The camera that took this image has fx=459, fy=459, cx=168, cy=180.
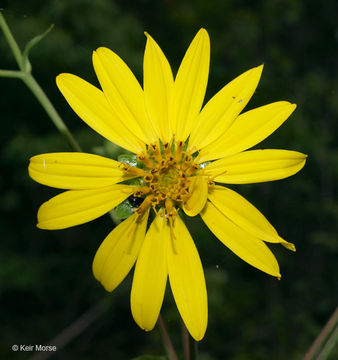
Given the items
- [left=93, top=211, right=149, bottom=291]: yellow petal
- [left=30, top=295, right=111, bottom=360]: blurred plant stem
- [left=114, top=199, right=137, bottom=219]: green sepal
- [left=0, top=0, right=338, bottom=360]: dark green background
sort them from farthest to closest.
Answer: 1. [left=0, top=0, right=338, bottom=360]: dark green background
2. [left=30, top=295, right=111, bottom=360]: blurred plant stem
3. [left=114, top=199, right=137, bottom=219]: green sepal
4. [left=93, top=211, right=149, bottom=291]: yellow petal

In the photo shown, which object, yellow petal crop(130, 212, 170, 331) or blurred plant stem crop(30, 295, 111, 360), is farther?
blurred plant stem crop(30, 295, 111, 360)

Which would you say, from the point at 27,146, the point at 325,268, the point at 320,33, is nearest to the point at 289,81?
the point at 320,33

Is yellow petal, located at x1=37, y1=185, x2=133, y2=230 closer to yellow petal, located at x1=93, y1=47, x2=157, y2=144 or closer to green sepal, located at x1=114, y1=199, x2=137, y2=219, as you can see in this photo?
green sepal, located at x1=114, y1=199, x2=137, y2=219

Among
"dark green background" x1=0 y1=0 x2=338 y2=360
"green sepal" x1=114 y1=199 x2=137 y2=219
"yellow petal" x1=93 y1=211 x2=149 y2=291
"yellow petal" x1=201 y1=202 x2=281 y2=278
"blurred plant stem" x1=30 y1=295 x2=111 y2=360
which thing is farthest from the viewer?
"dark green background" x1=0 y1=0 x2=338 y2=360

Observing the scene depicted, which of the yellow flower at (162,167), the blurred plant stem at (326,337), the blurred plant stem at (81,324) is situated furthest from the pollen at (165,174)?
the blurred plant stem at (81,324)

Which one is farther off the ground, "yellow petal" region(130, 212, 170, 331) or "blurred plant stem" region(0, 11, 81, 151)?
"blurred plant stem" region(0, 11, 81, 151)

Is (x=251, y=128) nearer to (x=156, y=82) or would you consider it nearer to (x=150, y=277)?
(x=156, y=82)

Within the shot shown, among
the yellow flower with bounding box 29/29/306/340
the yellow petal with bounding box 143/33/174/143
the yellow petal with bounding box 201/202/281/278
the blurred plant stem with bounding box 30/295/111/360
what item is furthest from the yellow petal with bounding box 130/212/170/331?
the blurred plant stem with bounding box 30/295/111/360

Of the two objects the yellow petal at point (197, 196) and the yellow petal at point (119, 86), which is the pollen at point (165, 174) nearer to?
the yellow petal at point (197, 196)

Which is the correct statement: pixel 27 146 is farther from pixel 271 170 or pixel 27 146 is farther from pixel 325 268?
pixel 325 268
